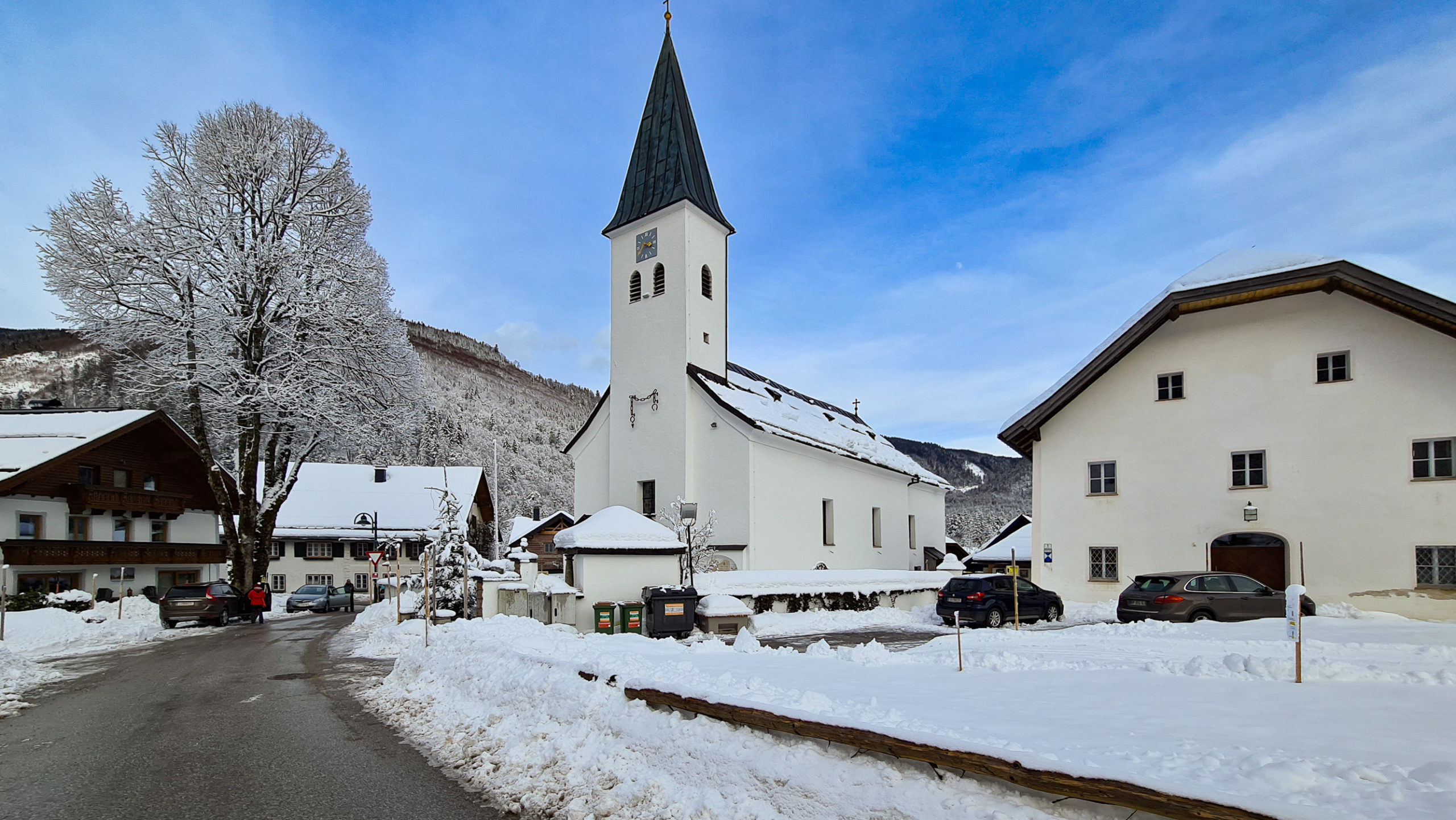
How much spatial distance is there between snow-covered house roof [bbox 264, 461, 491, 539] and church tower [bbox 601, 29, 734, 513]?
70.4 feet

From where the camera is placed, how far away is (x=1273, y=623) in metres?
15.5

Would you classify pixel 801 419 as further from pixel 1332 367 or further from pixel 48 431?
pixel 48 431

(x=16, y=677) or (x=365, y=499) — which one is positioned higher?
(x=365, y=499)

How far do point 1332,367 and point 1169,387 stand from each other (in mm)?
3825

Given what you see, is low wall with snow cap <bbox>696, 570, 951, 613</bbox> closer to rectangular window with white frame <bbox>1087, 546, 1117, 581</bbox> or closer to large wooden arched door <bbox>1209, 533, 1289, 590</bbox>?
rectangular window with white frame <bbox>1087, 546, 1117, 581</bbox>

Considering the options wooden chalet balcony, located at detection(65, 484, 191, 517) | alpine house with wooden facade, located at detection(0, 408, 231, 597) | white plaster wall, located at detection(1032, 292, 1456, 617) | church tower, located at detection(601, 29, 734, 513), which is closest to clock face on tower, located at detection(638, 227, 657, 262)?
church tower, located at detection(601, 29, 734, 513)

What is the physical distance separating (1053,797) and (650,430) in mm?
29914

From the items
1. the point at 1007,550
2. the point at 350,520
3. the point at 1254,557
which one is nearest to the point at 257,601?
the point at 350,520

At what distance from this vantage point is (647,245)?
34719 millimetres

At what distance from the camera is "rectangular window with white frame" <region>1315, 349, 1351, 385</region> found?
21.3 meters

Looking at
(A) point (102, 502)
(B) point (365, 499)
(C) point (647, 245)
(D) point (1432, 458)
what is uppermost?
(C) point (647, 245)

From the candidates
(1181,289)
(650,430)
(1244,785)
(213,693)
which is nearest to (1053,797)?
(1244,785)

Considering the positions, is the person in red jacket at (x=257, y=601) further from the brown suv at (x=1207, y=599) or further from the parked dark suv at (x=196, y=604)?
the brown suv at (x=1207, y=599)

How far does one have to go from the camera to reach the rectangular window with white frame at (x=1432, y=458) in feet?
65.3
